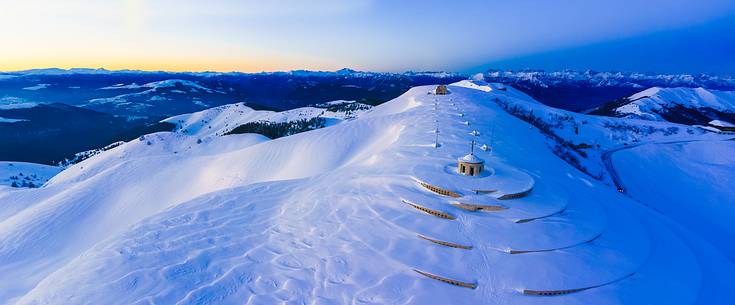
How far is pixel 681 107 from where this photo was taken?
149500 millimetres

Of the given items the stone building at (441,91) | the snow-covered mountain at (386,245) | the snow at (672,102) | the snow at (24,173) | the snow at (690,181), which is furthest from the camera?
the snow at (672,102)

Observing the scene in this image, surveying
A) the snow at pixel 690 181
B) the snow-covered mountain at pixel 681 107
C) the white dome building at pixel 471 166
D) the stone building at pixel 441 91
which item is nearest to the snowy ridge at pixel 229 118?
the stone building at pixel 441 91

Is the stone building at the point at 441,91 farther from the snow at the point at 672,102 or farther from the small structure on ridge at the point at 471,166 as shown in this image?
the snow at the point at 672,102

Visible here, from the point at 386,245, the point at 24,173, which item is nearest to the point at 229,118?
the point at 24,173

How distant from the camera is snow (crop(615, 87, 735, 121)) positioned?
449ft

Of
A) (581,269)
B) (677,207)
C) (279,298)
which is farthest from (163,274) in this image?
(677,207)

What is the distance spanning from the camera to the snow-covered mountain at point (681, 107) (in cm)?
13538

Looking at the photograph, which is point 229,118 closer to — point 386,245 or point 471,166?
point 471,166

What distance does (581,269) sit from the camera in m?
17.3

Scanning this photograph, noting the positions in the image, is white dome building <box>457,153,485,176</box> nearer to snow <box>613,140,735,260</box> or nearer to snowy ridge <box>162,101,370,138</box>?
snow <box>613,140,735,260</box>

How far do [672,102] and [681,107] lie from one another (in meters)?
4.87

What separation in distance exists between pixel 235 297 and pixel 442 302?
9511 millimetres

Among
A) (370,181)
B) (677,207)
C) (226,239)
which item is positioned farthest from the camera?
(677,207)

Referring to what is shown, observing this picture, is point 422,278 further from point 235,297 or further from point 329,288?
point 235,297
